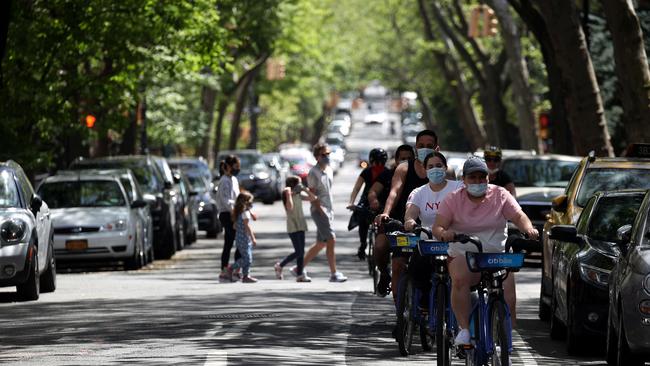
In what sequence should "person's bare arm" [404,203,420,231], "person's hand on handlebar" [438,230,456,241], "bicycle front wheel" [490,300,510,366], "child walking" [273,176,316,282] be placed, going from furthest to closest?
1. "child walking" [273,176,316,282]
2. "person's bare arm" [404,203,420,231]
3. "person's hand on handlebar" [438,230,456,241]
4. "bicycle front wheel" [490,300,510,366]

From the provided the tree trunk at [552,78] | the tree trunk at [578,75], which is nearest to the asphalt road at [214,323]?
the tree trunk at [578,75]

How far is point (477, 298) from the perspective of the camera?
38.3 ft

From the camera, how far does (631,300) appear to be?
12.4 metres

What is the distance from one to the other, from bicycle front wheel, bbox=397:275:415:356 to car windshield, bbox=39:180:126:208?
43.9ft

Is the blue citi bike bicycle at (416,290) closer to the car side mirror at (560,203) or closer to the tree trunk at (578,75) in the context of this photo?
the car side mirror at (560,203)

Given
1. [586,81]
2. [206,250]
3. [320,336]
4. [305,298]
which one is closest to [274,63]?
[206,250]

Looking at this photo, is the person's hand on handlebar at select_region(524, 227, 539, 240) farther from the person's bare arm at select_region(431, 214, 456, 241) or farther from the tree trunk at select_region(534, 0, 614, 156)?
the tree trunk at select_region(534, 0, 614, 156)

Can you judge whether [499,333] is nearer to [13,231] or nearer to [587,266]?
[587,266]

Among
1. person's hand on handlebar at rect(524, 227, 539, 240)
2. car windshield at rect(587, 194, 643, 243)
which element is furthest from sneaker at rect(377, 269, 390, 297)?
person's hand on handlebar at rect(524, 227, 539, 240)

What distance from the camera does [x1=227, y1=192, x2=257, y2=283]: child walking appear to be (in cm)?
2366

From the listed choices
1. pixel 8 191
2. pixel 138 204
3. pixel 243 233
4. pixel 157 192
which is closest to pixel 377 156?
pixel 243 233

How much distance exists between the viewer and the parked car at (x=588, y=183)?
59.9 ft

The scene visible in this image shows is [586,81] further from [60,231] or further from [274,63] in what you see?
[274,63]

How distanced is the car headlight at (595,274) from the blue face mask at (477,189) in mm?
2753
